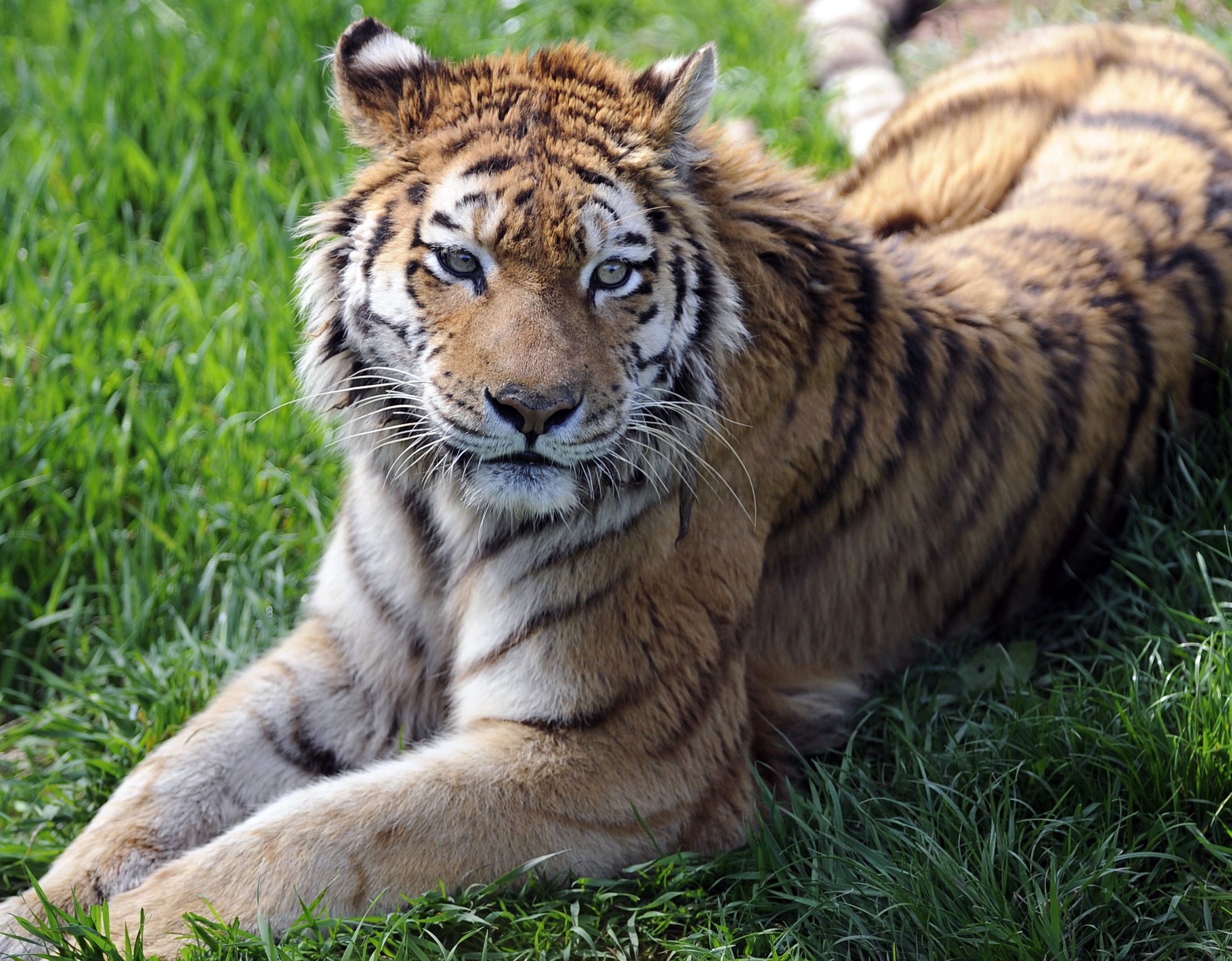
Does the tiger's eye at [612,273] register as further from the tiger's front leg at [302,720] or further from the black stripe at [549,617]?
the tiger's front leg at [302,720]

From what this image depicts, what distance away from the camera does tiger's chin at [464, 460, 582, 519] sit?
2.66 m

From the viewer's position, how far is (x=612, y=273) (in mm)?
2664

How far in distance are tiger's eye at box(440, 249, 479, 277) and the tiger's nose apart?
297 millimetres

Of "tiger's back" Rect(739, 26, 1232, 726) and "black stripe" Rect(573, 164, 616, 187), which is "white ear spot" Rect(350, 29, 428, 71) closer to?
"black stripe" Rect(573, 164, 616, 187)

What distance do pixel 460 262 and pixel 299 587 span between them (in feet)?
4.78

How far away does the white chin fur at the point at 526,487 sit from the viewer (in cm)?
266

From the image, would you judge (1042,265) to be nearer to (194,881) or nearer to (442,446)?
(442,446)

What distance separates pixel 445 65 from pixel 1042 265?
1.63 metres

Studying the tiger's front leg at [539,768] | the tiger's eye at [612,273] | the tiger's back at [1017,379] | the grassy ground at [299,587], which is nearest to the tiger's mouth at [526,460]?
the tiger's front leg at [539,768]

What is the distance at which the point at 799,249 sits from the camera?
294cm

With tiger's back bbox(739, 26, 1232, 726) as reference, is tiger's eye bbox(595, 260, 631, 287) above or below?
above

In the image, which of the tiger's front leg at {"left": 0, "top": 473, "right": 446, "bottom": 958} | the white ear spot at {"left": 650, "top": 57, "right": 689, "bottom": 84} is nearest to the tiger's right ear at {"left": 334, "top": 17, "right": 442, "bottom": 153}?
the white ear spot at {"left": 650, "top": 57, "right": 689, "bottom": 84}

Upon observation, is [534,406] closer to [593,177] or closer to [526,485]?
[526,485]

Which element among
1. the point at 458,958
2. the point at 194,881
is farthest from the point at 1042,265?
the point at 194,881
